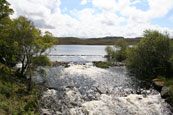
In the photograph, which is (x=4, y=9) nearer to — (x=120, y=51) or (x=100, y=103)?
(x=100, y=103)

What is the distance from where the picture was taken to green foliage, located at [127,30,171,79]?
3238 cm

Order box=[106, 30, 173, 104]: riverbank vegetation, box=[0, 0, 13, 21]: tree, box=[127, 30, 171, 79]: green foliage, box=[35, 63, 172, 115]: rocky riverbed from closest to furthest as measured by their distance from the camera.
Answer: box=[35, 63, 172, 115]: rocky riverbed → box=[0, 0, 13, 21]: tree → box=[106, 30, 173, 104]: riverbank vegetation → box=[127, 30, 171, 79]: green foliage

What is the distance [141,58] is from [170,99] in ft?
62.9

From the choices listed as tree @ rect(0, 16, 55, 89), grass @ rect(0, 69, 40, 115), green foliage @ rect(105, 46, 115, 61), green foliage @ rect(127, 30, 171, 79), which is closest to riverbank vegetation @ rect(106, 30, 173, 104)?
green foliage @ rect(127, 30, 171, 79)

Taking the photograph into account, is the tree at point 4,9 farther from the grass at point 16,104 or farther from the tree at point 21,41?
the grass at point 16,104

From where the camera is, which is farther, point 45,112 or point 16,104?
point 45,112

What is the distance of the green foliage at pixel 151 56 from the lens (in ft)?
106

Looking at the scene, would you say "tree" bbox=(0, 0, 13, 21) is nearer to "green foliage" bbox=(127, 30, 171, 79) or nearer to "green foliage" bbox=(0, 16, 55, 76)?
"green foliage" bbox=(0, 16, 55, 76)

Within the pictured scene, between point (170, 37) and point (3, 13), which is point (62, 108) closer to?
point (3, 13)

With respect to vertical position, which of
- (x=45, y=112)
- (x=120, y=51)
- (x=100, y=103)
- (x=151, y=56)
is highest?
(x=120, y=51)

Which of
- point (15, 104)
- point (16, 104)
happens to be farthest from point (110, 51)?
point (15, 104)

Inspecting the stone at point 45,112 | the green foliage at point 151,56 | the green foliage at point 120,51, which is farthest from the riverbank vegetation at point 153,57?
the green foliage at point 120,51

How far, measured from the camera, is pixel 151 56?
34.8 metres

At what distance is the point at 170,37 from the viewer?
32.7 meters
